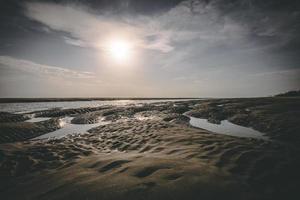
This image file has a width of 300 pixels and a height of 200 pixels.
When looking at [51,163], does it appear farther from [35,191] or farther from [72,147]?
[35,191]

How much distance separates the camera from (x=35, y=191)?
4590 millimetres

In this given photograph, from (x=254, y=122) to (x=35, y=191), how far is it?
47.9ft

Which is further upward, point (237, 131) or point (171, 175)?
point (171, 175)

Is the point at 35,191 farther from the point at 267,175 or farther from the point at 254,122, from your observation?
the point at 254,122

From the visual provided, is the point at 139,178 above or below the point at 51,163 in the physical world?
above

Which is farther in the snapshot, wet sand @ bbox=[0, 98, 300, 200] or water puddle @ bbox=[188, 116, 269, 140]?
water puddle @ bbox=[188, 116, 269, 140]

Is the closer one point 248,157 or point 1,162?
point 248,157

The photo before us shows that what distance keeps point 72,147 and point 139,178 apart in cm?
628

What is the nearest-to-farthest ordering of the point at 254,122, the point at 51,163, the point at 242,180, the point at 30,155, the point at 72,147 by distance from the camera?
the point at 242,180 < the point at 51,163 < the point at 30,155 < the point at 72,147 < the point at 254,122

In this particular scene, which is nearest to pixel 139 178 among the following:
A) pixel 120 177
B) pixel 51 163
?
pixel 120 177

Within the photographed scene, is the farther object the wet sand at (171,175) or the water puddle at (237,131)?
the water puddle at (237,131)

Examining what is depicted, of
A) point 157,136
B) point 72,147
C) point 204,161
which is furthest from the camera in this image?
point 157,136

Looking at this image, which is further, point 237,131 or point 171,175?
point 237,131

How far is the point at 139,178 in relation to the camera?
14.9ft
